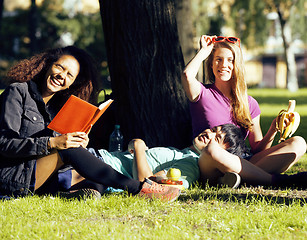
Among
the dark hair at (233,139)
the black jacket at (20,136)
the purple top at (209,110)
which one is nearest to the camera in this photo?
the black jacket at (20,136)

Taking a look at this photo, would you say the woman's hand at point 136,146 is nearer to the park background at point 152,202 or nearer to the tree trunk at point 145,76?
the park background at point 152,202

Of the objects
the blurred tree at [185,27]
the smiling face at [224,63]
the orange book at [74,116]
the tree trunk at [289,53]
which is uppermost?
the blurred tree at [185,27]

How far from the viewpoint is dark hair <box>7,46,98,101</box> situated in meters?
4.35

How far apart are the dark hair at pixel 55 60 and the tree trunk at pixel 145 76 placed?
3.40 feet

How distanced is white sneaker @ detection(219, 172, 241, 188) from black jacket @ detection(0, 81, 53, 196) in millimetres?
1498

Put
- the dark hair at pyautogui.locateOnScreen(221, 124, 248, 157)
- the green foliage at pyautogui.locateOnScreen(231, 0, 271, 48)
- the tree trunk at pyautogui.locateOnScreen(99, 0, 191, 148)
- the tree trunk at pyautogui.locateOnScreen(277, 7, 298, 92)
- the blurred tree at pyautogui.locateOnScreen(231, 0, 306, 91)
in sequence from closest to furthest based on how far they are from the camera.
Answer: the dark hair at pyautogui.locateOnScreen(221, 124, 248, 157)
the tree trunk at pyautogui.locateOnScreen(99, 0, 191, 148)
the green foliage at pyautogui.locateOnScreen(231, 0, 271, 48)
the blurred tree at pyautogui.locateOnScreen(231, 0, 306, 91)
the tree trunk at pyautogui.locateOnScreen(277, 7, 298, 92)

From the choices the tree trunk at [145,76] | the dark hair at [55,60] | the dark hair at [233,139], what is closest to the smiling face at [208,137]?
the dark hair at [233,139]

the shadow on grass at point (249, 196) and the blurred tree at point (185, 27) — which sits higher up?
the blurred tree at point (185, 27)

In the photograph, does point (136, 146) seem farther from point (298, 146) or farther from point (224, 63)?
point (298, 146)

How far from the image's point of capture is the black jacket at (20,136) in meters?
3.89

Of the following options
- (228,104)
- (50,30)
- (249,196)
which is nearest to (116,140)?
(228,104)

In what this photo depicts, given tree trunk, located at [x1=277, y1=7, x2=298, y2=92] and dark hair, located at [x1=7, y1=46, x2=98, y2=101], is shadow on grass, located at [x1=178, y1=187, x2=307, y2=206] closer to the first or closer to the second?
dark hair, located at [x1=7, y1=46, x2=98, y2=101]

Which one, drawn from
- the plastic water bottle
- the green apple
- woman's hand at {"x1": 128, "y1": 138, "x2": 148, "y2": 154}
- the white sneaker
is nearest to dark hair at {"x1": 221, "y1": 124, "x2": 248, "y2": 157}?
the white sneaker

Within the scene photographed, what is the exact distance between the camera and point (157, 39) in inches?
223
